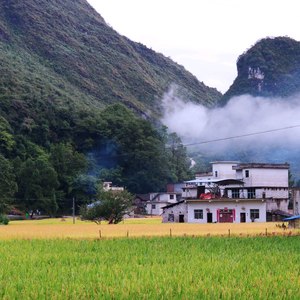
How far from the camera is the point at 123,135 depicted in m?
98.9

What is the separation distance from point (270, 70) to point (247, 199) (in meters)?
129

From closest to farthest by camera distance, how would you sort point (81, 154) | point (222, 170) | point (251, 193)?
point (251, 193) < point (222, 170) < point (81, 154)

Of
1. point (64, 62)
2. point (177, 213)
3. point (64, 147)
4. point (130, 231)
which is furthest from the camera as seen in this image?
point (64, 62)

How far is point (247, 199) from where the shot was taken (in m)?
48.5

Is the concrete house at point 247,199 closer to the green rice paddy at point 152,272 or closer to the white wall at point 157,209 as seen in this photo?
the white wall at point 157,209

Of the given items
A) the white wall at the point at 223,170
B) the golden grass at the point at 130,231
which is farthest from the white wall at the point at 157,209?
the golden grass at the point at 130,231

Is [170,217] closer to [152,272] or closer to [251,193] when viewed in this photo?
[251,193]

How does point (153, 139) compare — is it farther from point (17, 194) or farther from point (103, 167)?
point (17, 194)

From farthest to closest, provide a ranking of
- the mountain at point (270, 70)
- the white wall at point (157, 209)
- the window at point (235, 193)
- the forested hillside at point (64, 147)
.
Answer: the mountain at point (270, 70) → the white wall at point (157, 209) → the forested hillside at point (64, 147) → the window at point (235, 193)

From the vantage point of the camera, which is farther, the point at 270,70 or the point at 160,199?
the point at 270,70

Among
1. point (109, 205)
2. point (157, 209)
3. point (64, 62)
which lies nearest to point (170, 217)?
point (109, 205)

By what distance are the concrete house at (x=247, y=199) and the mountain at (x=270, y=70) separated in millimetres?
116164

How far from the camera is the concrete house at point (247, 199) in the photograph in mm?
49031

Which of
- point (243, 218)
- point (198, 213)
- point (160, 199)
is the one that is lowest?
point (243, 218)
